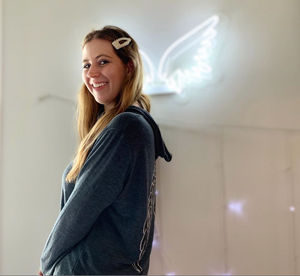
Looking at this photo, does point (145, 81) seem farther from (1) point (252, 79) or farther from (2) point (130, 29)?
(1) point (252, 79)

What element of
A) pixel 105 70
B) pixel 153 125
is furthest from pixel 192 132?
pixel 105 70

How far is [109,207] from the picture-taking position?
790 millimetres

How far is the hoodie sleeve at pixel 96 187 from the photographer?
2.41ft

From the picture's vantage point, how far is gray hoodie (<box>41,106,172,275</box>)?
0.74 meters

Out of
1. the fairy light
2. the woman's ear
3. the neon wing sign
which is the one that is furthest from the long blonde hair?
the fairy light

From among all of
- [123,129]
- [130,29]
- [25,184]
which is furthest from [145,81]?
[25,184]

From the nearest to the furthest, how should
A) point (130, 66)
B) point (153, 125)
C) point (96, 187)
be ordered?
point (96, 187)
point (153, 125)
point (130, 66)

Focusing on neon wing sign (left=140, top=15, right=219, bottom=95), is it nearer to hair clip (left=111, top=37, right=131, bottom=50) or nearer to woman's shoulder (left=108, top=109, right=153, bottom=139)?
hair clip (left=111, top=37, right=131, bottom=50)

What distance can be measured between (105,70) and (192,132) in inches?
20.0

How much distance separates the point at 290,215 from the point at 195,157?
46 centimetres

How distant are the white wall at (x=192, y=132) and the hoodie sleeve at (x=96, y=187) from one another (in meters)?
0.52

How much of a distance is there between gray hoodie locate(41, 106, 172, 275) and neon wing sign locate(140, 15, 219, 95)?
47 cm

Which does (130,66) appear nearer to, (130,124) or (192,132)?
(130,124)

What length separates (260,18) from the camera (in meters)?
1.11
